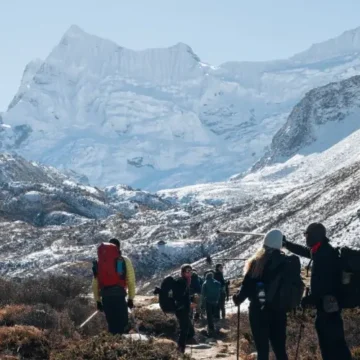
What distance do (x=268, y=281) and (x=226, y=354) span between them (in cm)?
532

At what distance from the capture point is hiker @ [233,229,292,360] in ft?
28.8

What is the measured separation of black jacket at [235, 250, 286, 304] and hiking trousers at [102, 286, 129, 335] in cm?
298

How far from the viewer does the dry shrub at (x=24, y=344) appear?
34.8 ft

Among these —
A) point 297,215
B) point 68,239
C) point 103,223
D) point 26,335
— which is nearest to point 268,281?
point 26,335

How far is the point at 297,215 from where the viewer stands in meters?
71.3

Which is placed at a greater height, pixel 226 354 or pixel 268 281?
pixel 268 281

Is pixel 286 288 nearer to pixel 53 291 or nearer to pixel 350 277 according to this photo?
pixel 350 277

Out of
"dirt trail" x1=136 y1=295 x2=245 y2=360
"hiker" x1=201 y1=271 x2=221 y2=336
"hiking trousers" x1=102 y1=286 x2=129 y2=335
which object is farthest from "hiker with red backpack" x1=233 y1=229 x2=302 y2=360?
"hiker" x1=201 y1=271 x2=221 y2=336

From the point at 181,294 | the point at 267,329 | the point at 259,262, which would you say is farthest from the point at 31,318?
the point at 259,262

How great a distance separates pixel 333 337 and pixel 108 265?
4460mm

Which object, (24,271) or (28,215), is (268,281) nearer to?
(24,271)

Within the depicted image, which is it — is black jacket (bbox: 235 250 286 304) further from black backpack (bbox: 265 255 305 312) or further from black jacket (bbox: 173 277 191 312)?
black jacket (bbox: 173 277 191 312)

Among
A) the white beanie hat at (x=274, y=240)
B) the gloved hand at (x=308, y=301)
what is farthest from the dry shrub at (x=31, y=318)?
the gloved hand at (x=308, y=301)

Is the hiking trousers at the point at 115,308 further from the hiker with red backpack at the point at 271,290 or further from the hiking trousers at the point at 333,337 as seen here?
the hiking trousers at the point at 333,337
